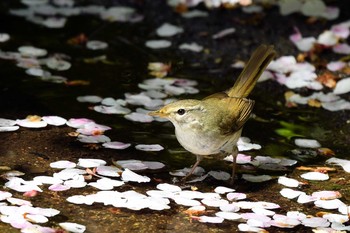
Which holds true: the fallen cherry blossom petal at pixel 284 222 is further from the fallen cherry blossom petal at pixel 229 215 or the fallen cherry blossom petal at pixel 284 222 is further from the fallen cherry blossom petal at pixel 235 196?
the fallen cherry blossom petal at pixel 235 196

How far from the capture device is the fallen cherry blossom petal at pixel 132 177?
6.32 meters

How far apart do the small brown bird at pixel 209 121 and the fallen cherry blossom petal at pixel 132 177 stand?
0.35 metres

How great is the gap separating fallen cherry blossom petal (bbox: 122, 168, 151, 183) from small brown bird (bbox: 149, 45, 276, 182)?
1.14 ft

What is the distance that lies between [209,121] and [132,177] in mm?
717

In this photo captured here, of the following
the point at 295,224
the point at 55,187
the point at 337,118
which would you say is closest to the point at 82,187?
the point at 55,187

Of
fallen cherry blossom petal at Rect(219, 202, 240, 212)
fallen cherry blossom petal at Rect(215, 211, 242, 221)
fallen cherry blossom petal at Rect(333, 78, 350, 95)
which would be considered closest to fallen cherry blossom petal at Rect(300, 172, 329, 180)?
fallen cherry blossom petal at Rect(219, 202, 240, 212)

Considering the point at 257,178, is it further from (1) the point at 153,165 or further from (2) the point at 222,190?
(1) the point at 153,165

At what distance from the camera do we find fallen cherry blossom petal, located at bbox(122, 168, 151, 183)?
6.32 meters

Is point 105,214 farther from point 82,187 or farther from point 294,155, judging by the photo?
point 294,155

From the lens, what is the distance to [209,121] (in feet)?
20.5

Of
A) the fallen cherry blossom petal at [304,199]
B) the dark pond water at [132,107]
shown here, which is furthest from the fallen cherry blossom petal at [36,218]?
the fallen cherry blossom petal at [304,199]

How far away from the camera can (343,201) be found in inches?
247

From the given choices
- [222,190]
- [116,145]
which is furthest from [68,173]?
[222,190]

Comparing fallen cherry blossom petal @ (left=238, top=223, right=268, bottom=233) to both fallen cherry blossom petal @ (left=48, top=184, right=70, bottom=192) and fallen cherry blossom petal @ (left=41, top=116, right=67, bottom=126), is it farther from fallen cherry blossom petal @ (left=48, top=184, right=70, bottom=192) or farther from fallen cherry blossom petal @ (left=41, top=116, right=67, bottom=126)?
fallen cherry blossom petal @ (left=41, top=116, right=67, bottom=126)
